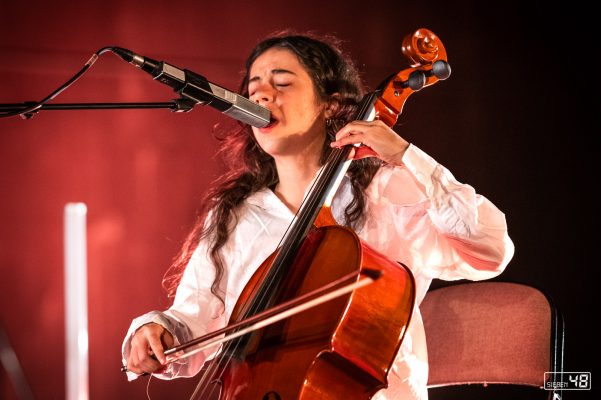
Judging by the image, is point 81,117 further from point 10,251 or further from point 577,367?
point 577,367

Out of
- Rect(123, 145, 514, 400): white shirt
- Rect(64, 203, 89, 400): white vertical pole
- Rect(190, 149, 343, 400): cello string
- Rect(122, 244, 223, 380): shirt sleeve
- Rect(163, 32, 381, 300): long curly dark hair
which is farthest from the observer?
Rect(64, 203, 89, 400): white vertical pole

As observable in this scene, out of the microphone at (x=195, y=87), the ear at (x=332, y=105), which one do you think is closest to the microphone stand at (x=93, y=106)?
the microphone at (x=195, y=87)

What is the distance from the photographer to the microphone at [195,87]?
1.30 m

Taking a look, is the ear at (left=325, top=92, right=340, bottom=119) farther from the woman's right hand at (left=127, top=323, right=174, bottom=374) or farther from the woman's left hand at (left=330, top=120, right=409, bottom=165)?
the woman's right hand at (left=127, top=323, right=174, bottom=374)

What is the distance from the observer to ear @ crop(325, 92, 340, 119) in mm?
→ 1960

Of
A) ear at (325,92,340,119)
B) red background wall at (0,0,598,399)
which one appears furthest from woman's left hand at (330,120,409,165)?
red background wall at (0,0,598,399)

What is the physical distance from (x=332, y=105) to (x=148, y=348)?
782mm

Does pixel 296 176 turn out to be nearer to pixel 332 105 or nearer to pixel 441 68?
pixel 332 105

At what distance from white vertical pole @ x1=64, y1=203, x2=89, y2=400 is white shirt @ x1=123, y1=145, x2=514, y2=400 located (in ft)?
2.01

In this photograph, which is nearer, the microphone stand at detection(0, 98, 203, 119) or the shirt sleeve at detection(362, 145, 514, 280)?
the microphone stand at detection(0, 98, 203, 119)

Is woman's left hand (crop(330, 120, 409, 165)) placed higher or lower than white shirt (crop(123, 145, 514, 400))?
higher

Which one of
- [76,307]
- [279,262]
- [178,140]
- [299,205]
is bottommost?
[76,307]

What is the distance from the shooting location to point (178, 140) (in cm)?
257

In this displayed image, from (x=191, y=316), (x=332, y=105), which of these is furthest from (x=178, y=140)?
(x=191, y=316)
